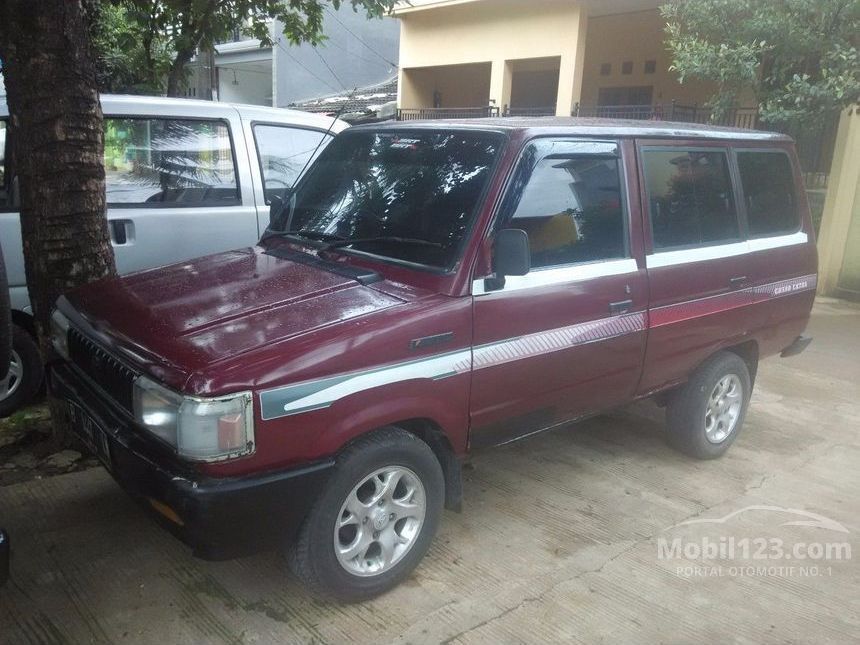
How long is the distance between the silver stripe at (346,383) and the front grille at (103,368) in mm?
588

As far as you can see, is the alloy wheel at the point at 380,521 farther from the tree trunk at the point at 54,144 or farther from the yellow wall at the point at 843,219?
the yellow wall at the point at 843,219

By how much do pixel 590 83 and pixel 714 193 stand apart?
11902 mm

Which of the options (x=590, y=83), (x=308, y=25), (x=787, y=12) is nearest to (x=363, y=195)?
(x=308, y=25)

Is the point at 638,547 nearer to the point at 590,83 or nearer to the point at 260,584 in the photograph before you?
the point at 260,584

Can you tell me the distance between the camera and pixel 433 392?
2.83 m

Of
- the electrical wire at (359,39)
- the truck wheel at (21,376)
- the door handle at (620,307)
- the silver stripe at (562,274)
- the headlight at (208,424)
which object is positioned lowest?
the truck wheel at (21,376)

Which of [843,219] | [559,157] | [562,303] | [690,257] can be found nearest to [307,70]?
[843,219]

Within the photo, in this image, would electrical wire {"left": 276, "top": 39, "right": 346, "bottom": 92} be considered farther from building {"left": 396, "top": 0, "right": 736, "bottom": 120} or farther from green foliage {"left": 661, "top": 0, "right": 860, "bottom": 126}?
green foliage {"left": 661, "top": 0, "right": 860, "bottom": 126}

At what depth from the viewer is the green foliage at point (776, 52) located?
A: 7.23m

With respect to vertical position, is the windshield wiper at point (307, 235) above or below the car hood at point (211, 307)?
above

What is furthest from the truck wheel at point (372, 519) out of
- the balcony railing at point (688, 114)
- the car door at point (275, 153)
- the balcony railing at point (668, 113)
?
the balcony railing at point (688, 114)

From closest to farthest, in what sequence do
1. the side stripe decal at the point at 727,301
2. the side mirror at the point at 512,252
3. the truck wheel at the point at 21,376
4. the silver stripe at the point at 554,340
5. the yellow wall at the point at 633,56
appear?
the side mirror at the point at 512,252, the silver stripe at the point at 554,340, the side stripe decal at the point at 727,301, the truck wheel at the point at 21,376, the yellow wall at the point at 633,56

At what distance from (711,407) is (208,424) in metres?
3.20

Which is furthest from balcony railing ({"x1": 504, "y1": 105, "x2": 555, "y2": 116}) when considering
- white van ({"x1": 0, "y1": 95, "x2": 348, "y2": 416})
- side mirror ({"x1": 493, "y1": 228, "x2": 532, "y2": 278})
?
side mirror ({"x1": 493, "y1": 228, "x2": 532, "y2": 278})
